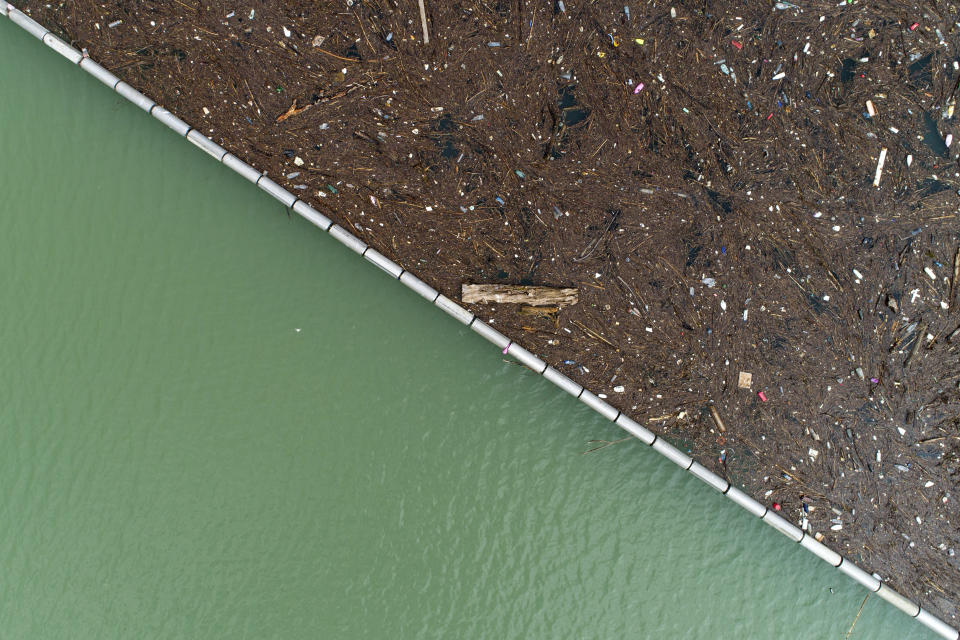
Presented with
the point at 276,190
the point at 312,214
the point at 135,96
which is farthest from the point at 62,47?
the point at 312,214

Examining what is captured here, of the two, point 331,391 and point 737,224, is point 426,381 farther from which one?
point 737,224

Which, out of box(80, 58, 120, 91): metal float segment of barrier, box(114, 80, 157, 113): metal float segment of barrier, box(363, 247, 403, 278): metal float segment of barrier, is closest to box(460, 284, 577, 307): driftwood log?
box(363, 247, 403, 278): metal float segment of barrier

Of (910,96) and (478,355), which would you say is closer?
(910,96)

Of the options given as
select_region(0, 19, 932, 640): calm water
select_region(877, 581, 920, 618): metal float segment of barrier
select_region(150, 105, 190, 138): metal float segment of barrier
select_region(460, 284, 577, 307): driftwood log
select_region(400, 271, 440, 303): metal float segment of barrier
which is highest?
select_region(460, 284, 577, 307): driftwood log

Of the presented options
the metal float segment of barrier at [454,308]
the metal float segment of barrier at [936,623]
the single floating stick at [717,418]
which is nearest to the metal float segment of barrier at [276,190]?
the metal float segment of barrier at [454,308]

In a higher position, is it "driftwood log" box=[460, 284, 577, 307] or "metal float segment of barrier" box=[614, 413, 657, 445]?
"driftwood log" box=[460, 284, 577, 307]

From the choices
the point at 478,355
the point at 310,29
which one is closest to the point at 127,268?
the point at 310,29

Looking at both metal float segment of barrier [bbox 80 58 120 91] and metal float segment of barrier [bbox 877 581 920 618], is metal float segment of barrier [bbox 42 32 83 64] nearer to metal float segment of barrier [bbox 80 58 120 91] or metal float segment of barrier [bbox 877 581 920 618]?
metal float segment of barrier [bbox 80 58 120 91]
